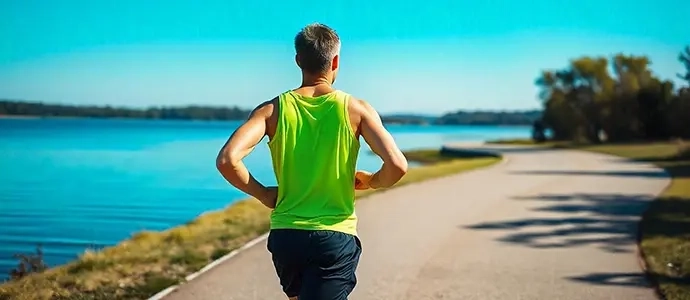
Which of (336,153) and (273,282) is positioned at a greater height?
(336,153)

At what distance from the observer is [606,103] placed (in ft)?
232

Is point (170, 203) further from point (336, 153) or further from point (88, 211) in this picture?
point (336, 153)

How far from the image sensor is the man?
3391mm

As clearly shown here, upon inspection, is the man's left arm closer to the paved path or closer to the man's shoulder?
the man's shoulder

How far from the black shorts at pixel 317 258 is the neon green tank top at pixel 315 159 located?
0.04m

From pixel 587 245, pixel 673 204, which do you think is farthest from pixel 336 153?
pixel 673 204

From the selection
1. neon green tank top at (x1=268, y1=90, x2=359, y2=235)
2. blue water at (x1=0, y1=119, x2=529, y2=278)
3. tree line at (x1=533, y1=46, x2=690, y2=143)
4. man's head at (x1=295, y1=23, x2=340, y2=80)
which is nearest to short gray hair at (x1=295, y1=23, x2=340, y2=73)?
man's head at (x1=295, y1=23, x2=340, y2=80)

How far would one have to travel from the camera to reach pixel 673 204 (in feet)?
56.6

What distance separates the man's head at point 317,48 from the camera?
344cm

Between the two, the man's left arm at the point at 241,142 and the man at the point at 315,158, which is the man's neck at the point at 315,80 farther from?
the man's left arm at the point at 241,142

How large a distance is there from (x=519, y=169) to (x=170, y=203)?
1399cm

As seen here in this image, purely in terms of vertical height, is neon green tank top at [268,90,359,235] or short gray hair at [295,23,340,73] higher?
short gray hair at [295,23,340,73]

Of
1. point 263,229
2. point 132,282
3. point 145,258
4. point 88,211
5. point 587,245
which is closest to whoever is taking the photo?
point 132,282

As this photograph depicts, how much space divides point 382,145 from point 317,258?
1.67ft
